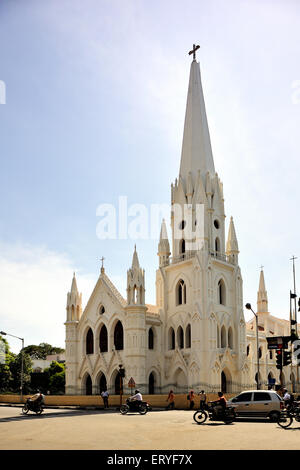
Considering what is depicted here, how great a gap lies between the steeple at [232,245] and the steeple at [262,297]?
3115 centimetres

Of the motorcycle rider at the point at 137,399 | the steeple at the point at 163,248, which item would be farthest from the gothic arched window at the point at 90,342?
the motorcycle rider at the point at 137,399

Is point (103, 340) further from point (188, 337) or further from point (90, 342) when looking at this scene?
point (188, 337)

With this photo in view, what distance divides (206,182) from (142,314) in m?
15.1

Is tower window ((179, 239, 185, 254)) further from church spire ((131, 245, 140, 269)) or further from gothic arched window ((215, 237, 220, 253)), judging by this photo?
church spire ((131, 245, 140, 269))

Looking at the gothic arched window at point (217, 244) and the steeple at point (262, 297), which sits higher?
the gothic arched window at point (217, 244)

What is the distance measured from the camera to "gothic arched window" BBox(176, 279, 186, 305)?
49344 mm

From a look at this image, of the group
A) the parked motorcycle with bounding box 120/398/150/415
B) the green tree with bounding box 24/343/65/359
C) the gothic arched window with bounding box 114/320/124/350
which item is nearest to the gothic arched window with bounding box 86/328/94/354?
the gothic arched window with bounding box 114/320/124/350

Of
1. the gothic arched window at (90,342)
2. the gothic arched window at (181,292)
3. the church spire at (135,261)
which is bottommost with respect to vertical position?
the gothic arched window at (90,342)

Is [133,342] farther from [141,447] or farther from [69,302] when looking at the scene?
[141,447]

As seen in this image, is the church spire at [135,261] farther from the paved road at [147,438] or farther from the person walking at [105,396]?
the paved road at [147,438]

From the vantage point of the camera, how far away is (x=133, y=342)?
150 feet

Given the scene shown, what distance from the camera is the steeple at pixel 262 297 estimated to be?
81688 mm

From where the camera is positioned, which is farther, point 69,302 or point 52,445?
point 69,302

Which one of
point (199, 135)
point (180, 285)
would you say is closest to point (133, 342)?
point (180, 285)
